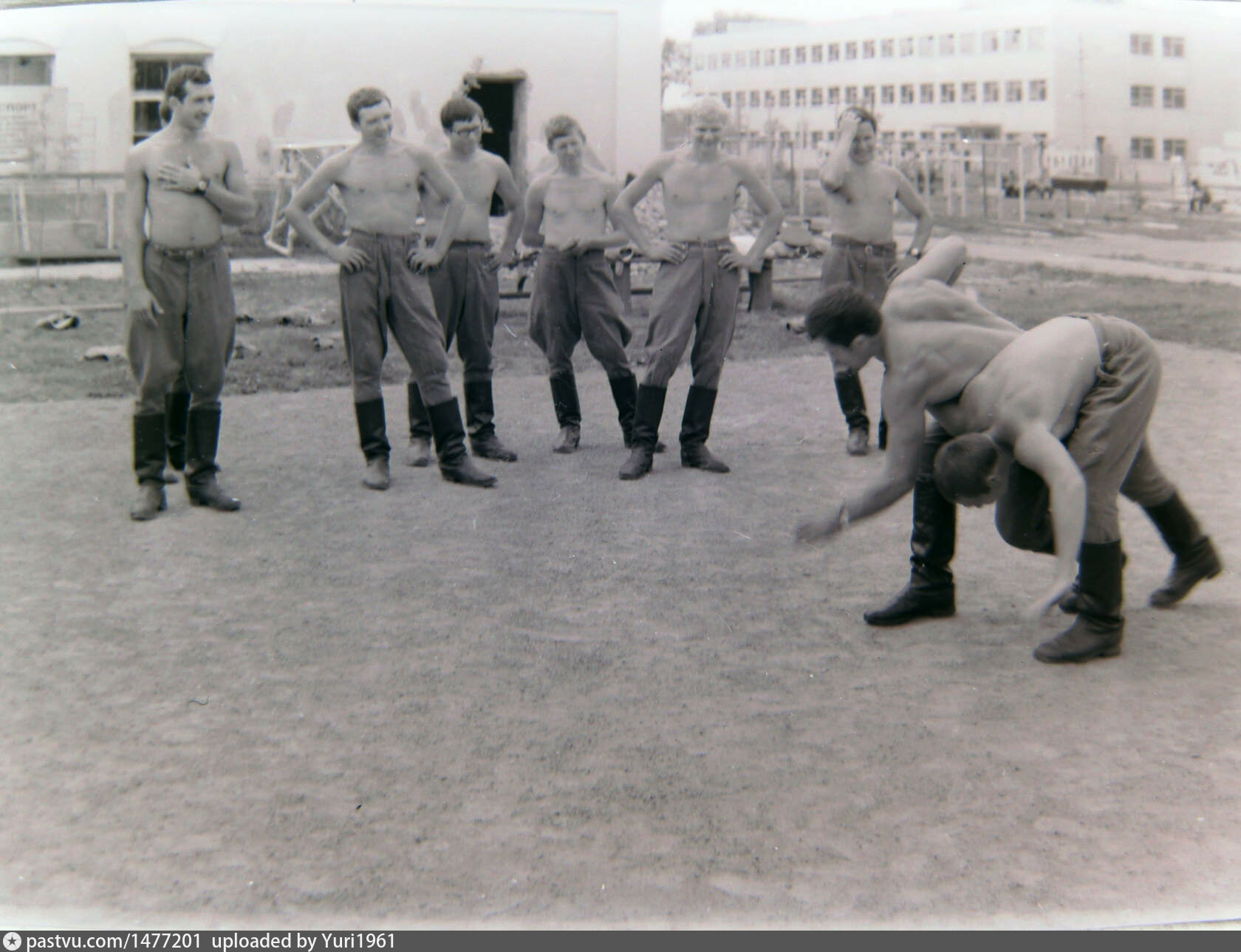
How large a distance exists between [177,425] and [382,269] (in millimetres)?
1313

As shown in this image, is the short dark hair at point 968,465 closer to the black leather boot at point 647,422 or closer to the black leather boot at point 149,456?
the black leather boot at point 647,422

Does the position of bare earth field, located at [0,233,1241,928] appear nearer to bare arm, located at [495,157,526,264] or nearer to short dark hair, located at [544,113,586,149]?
bare arm, located at [495,157,526,264]

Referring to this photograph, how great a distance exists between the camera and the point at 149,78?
11.5 metres

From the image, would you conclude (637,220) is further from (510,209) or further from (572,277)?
(510,209)

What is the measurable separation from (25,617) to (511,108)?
9915mm

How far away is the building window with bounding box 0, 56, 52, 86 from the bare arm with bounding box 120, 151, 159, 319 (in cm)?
555

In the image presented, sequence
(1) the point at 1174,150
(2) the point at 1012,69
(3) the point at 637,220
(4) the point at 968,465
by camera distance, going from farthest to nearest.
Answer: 1. (1) the point at 1174,150
2. (2) the point at 1012,69
3. (3) the point at 637,220
4. (4) the point at 968,465

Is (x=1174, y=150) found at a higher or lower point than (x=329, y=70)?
higher

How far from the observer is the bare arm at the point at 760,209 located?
7.00 m

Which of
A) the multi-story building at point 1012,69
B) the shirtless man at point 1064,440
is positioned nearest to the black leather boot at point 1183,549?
the shirtless man at point 1064,440

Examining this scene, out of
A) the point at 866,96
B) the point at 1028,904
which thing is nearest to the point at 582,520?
the point at 1028,904

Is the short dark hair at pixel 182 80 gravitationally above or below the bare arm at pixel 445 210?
above

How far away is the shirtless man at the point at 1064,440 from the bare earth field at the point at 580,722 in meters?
0.26

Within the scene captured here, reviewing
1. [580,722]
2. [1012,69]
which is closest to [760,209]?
[580,722]
